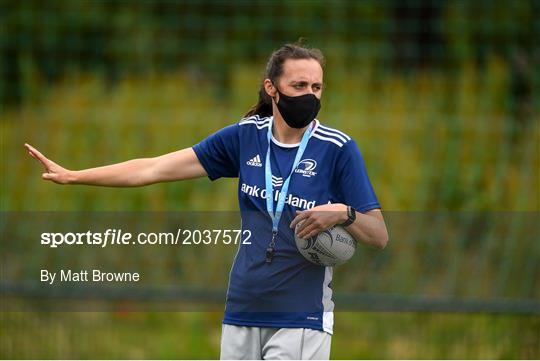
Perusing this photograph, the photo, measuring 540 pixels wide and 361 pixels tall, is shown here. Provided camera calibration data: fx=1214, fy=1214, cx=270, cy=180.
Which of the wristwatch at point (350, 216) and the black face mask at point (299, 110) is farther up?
the black face mask at point (299, 110)

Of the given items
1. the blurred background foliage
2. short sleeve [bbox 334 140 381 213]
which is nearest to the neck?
short sleeve [bbox 334 140 381 213]

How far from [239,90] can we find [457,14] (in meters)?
1.69

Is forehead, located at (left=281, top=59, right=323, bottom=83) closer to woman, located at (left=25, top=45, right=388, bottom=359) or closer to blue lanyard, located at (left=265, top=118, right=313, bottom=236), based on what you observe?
woman, located at (left=25, top=45, right=388, bottom=359)

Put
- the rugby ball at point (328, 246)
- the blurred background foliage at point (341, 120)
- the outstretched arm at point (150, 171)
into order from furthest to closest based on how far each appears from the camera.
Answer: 1. the blurred background foliage at point (341, 120)
2. the outstretched arm at point (150, 171)
3. the rugby ball at point (328, 246)

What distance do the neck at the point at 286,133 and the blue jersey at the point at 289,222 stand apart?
1.5 inches

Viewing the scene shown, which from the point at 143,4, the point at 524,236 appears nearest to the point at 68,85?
the point at 143,4

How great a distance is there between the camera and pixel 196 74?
9016mm

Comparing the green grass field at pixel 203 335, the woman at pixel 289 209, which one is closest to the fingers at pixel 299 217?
the woman at pixel 289 209

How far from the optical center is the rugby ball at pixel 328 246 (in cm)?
485

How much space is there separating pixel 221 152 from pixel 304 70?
0.56m

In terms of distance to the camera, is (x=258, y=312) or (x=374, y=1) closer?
(x=258, y=312)

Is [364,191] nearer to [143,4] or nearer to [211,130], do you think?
[211,130]

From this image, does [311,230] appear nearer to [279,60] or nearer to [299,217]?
[299,217]

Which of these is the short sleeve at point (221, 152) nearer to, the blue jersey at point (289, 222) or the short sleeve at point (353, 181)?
the blue jersey at point (289, 222)
